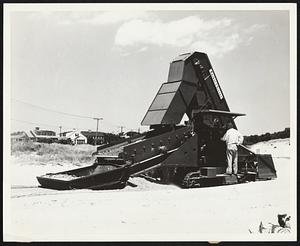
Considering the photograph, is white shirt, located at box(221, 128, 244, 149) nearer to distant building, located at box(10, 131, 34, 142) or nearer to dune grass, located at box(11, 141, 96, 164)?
dune grass, located at box(11, 141, 96, 164)

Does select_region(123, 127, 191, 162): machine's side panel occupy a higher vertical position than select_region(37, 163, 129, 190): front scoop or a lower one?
higher

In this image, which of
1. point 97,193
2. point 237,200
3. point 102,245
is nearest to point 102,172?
point 97,193

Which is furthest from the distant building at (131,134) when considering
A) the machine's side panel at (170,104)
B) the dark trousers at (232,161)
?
the dark trousers at (232,161)

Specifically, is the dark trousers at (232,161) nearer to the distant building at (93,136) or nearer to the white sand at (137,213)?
the white sand at (137,213)

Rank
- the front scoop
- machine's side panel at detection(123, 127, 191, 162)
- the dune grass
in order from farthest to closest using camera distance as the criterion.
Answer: machine's side panel at detection(123, 127, 191, 162)
the dune grass
the front scoop

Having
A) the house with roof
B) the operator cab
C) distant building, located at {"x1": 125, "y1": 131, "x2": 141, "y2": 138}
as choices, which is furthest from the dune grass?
the operator cab

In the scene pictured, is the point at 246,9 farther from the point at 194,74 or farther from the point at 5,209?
the point at 5,209

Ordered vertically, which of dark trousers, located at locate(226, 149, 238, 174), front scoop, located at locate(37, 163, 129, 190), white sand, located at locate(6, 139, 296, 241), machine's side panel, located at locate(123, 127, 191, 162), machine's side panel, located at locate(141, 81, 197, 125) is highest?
machine's side panel, located at locate(141, 81, 197, 125)
